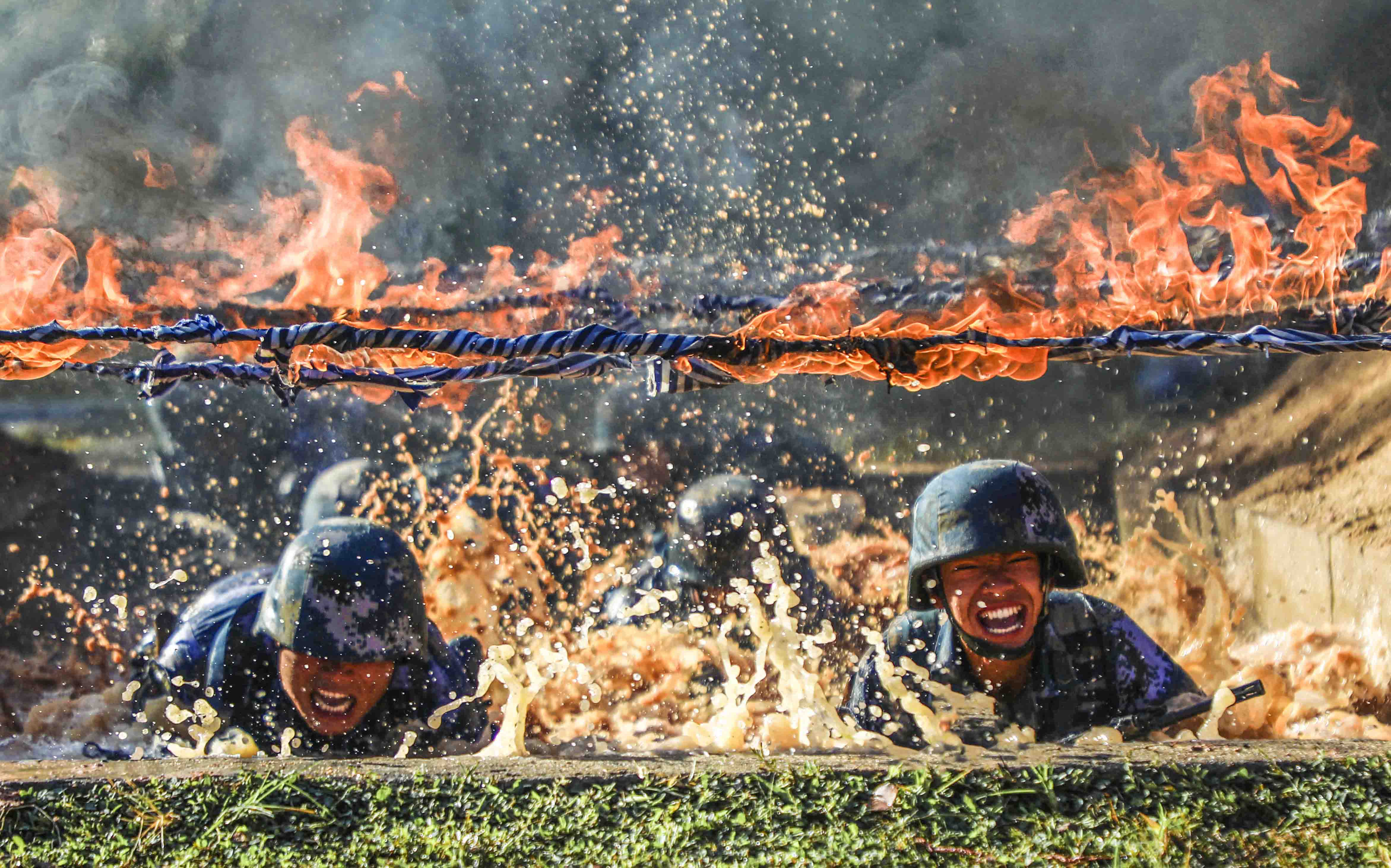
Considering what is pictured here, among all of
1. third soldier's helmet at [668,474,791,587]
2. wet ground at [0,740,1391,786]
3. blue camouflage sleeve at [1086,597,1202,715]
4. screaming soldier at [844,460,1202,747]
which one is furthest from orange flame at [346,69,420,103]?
blue camouflage sleeve at [1086,597,1202,715]

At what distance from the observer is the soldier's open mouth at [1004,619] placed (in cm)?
462

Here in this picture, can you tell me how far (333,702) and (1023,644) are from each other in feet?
11.0

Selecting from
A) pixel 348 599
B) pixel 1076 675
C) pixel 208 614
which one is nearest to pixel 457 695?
pixel 348 599

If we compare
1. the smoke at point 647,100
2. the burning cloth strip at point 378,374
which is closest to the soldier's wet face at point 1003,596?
the burning cloth strip at point 378,374

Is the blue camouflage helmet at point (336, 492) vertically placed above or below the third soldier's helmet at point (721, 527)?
above

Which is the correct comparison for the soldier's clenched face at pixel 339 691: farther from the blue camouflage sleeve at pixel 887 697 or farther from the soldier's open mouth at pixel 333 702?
the blue camouflage sleeve at pixel 887 697

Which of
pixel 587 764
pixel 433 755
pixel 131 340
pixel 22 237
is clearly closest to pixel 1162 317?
pixel 587 764

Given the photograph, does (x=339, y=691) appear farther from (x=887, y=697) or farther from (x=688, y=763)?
(x=887, y=697)

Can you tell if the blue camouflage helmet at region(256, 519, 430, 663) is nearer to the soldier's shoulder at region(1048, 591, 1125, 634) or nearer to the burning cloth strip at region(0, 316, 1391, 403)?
the burning cloth strip at region(0, 316, 1391, 403)

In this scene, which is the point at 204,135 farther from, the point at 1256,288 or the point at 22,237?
the point at 1256,288

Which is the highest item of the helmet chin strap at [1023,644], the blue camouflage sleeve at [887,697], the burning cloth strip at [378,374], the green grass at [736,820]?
the burning cloth strip at [378,374]

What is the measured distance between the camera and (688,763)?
172 inches

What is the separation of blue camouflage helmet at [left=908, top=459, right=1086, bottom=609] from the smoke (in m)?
1.80

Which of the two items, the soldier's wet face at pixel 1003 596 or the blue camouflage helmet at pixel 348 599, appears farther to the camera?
the blue camouflage helmet at pixel 348 599
